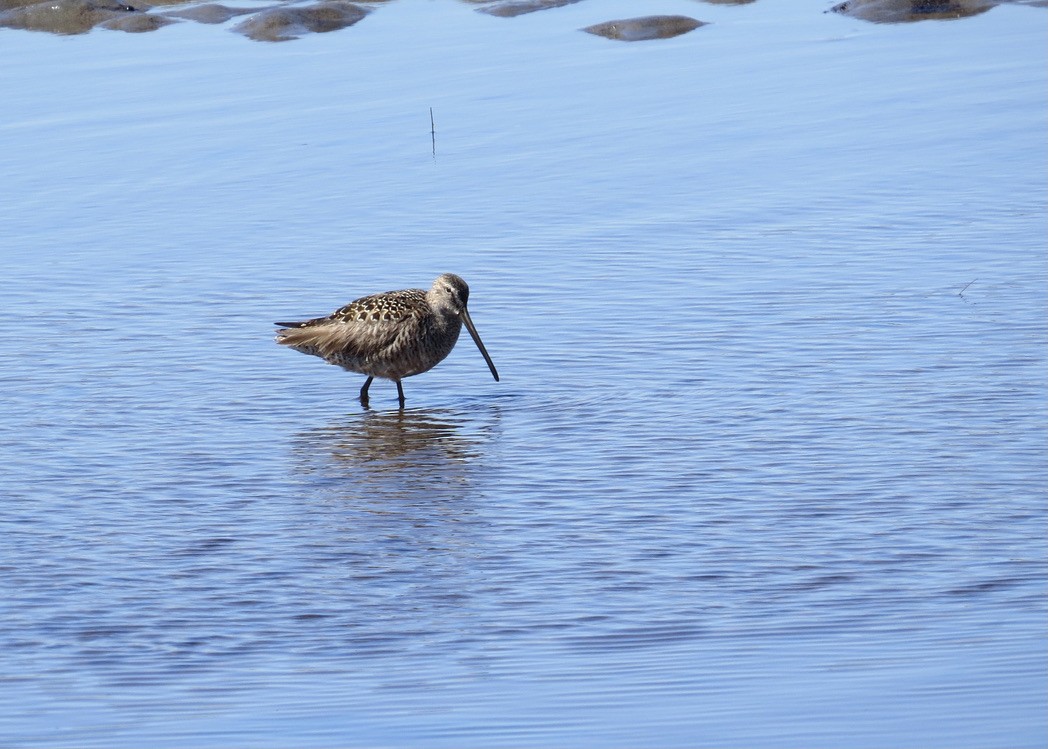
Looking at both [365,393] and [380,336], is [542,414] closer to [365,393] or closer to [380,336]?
[380,336]

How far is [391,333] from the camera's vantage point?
10922mm

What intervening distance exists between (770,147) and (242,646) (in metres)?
10.4

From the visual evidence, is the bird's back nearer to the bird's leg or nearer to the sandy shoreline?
the bird's leg

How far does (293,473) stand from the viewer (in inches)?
368

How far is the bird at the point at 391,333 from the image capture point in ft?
35.9

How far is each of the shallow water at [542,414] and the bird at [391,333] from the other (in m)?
0.25

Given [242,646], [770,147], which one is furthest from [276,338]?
[770,147]

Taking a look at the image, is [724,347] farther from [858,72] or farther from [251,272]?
[858,72]

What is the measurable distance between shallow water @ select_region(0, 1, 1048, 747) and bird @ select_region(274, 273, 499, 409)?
0.25 meters

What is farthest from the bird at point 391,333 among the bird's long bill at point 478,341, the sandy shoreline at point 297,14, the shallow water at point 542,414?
the sandy shoreline at point 297,14

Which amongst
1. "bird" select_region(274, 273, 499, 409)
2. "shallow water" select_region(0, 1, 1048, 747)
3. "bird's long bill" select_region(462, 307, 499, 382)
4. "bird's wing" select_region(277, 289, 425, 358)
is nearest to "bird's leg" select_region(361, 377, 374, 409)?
"bird" select_region(274, 273, 499, 409)

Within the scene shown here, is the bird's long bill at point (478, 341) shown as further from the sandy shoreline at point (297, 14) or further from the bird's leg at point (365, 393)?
the sandy shoreline at point (297, 14)

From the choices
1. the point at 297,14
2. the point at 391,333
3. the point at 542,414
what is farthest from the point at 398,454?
the point at 297,14

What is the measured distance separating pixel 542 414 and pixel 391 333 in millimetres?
1211
